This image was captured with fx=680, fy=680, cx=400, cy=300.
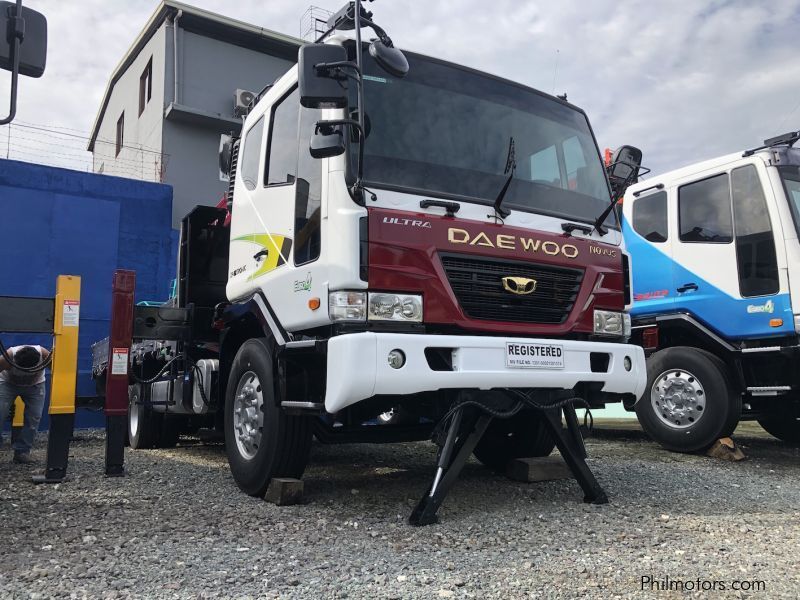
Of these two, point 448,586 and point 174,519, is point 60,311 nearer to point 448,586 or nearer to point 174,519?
point 174,519

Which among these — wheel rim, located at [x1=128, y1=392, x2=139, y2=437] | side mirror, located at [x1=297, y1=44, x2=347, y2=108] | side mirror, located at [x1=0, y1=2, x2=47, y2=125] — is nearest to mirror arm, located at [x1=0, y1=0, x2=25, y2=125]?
side mirror, located at [x1=0, y1=2, x2=47, y2=125]

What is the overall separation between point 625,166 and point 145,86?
16.5 meters

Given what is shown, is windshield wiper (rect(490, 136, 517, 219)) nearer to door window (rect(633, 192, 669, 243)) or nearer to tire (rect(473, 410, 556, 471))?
tire (rect(473, 410, 556, 471))

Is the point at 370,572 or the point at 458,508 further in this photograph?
the point at 458,508

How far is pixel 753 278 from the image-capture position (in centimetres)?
622

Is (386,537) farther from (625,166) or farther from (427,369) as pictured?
(625,166)

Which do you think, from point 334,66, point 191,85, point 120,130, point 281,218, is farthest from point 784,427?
point 120,130

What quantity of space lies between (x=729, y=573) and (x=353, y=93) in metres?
3.07

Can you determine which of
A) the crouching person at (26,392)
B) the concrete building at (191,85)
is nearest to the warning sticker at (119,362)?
the crouching person at (26,392)

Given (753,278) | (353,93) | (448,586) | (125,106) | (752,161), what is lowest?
(448,586)

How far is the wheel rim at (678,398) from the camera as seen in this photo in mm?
6465

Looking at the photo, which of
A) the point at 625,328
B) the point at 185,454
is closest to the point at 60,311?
the point at 185,454

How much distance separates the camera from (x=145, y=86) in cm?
1830

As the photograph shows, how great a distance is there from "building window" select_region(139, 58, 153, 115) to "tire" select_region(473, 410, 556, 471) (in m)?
15.3
